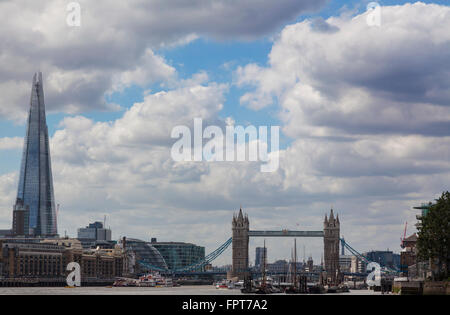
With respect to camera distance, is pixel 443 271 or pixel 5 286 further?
pixel 5 286

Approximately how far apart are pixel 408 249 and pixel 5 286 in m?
91.4
